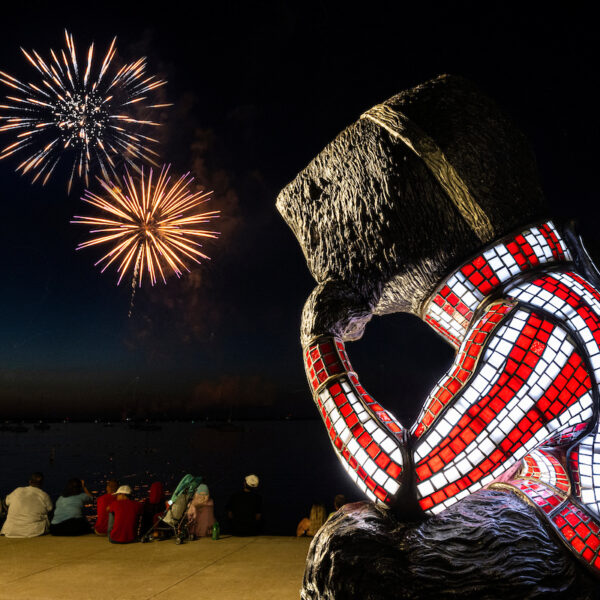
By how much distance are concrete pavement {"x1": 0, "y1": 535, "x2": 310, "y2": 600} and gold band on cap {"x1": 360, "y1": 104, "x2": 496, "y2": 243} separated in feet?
12.1

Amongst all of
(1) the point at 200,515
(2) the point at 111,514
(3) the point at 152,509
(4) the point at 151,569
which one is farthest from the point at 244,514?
(4) the point at 151,569

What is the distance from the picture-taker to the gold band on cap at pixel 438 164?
2.54m

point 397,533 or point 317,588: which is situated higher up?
point 397,533

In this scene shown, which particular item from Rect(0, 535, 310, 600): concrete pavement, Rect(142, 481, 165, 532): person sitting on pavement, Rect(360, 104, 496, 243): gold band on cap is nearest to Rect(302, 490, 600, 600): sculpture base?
Rect(360, 104, 496, 243): gold band on cap

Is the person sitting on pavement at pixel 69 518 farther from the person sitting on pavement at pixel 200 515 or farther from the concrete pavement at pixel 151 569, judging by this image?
the person sitting on pavement at pixel 200 515

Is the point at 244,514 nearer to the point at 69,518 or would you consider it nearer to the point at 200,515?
the point at 200,515

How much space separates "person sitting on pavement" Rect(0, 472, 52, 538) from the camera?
7.04m

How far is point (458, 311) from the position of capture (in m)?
2.81

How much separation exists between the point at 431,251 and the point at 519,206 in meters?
0.52

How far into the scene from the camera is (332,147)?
10.0 ft

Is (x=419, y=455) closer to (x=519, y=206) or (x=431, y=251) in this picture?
(x=431, y=251)

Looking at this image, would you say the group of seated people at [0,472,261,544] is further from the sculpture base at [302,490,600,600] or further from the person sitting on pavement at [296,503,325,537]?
the sculpture base at [302,490,600,600]

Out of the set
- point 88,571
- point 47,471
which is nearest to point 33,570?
point 88,571

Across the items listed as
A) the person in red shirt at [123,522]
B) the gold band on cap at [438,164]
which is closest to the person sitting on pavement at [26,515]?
the person in red shirt at [123,522]
